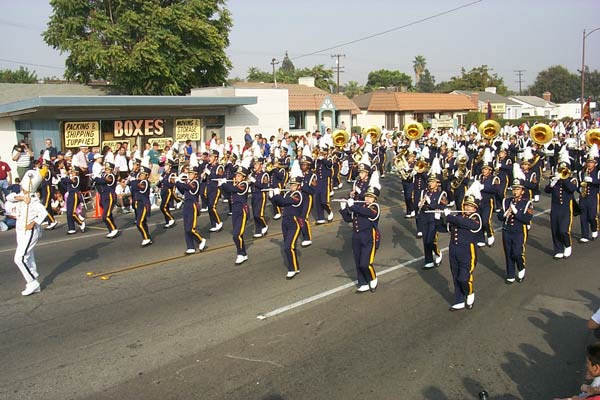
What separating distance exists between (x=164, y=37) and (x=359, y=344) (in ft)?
90.5

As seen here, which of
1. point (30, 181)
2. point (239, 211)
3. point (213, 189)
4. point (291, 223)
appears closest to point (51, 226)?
point (213, 189)

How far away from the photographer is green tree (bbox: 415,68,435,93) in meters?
120

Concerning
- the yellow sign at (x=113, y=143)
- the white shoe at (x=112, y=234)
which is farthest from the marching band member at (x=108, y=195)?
the yellow sign at (x=113, y=143)

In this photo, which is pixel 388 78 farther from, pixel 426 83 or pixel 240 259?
pixel 240 259

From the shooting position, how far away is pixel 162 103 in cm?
2388

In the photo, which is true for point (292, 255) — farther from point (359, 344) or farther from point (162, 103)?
point (162, 103)

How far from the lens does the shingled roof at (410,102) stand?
5262 centimetres

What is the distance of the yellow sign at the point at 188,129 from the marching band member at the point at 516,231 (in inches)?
731

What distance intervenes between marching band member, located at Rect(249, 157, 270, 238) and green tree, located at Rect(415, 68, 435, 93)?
106 m

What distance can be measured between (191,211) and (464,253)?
238 inches

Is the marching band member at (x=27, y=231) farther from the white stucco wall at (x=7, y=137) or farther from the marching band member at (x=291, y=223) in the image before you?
the white stucco wall at (x=7, y=137)

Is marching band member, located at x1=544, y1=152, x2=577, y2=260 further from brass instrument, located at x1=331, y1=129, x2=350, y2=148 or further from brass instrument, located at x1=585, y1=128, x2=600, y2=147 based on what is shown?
brass instrument, located at x1=331, y1=129, x2=350, y2=148

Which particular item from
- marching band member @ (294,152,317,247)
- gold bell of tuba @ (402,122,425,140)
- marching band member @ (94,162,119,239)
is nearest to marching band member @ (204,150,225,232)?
marching band member @ (294,152,317,247)

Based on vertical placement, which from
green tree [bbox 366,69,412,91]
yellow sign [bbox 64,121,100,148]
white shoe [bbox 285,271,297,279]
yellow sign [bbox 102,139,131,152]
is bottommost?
white shoe [bbox 285,271,297,279]
